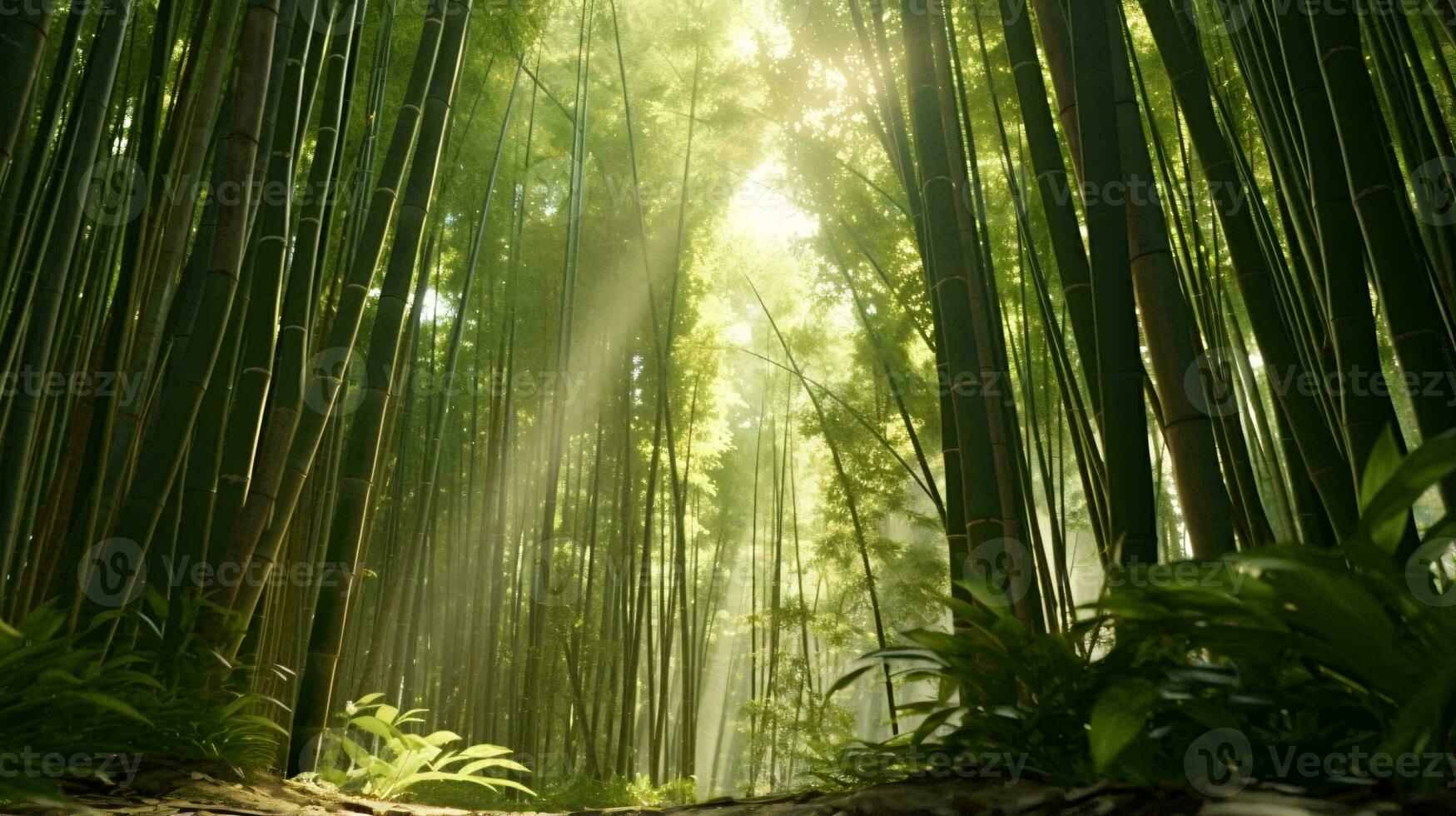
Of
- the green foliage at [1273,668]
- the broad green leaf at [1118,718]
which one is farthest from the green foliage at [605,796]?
the broad green leaf at [1118,718]

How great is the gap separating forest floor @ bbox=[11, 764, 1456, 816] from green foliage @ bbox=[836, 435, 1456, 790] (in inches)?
1.9

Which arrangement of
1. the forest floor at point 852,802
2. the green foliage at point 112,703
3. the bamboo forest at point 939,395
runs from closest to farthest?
1. the forest floor at point 852,802
2. the bamboo forest at point 939,395
3. the green foliage at point 112,703

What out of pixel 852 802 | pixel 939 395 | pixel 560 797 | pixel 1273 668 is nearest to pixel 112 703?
pixel 852 802

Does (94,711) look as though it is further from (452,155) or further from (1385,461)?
(452,155)

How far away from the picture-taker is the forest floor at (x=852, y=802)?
777mm

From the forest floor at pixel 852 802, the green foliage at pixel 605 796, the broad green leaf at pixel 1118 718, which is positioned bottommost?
the green foliage at pixel 605 796

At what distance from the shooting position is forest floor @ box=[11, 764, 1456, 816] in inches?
30.6

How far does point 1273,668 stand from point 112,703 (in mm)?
1407

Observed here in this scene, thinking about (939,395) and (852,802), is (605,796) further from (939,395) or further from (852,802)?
(852,802)

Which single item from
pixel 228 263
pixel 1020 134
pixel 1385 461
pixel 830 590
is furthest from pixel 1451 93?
pixel 830 590

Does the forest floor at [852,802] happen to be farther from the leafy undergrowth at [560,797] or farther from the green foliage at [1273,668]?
the leafy undergrowth at [560,797]

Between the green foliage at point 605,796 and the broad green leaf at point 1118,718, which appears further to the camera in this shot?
the green foliage at point 605,796

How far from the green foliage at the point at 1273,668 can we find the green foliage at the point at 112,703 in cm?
111

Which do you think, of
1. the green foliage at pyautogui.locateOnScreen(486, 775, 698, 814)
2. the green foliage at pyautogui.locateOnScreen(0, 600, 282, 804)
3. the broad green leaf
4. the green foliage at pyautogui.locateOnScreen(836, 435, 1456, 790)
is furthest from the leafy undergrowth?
the broad green leaf
